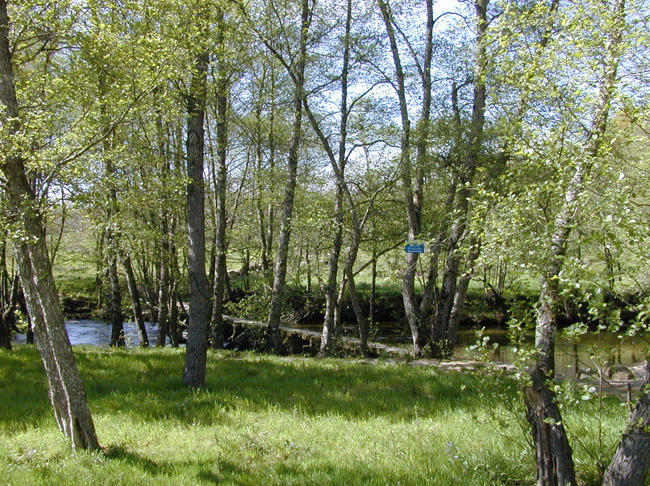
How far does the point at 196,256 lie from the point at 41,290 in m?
3.53

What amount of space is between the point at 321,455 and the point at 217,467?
3.68 ft

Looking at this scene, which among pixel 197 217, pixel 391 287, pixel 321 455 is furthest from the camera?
pixel 391 287

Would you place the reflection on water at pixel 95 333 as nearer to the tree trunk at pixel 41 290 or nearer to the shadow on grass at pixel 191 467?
the tree trunk at pixel 41 290

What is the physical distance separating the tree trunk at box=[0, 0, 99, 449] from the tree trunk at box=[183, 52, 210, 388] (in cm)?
314

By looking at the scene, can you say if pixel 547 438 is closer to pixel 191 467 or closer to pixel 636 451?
pixel 636 451

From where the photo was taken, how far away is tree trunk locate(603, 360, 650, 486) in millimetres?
3762

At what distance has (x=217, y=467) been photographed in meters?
5.15

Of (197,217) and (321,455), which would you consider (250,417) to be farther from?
(197,217)

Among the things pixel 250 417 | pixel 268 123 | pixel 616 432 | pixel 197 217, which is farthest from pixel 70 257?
pixel 616 432

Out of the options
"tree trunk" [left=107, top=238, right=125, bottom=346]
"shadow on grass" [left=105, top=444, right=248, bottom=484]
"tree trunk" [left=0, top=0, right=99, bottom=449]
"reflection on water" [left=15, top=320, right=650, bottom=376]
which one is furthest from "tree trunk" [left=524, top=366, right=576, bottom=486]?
"tree trunk" [left=107, top=238, right=125, bottom=346]

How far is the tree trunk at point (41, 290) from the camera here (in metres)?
5.23

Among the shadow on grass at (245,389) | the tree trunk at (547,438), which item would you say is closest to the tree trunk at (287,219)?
the shadow on grass at (245,389)

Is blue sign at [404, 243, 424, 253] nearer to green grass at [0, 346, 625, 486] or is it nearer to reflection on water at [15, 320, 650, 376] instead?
green grass at [0, 346, 625, 486]

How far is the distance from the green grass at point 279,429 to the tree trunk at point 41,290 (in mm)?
369
